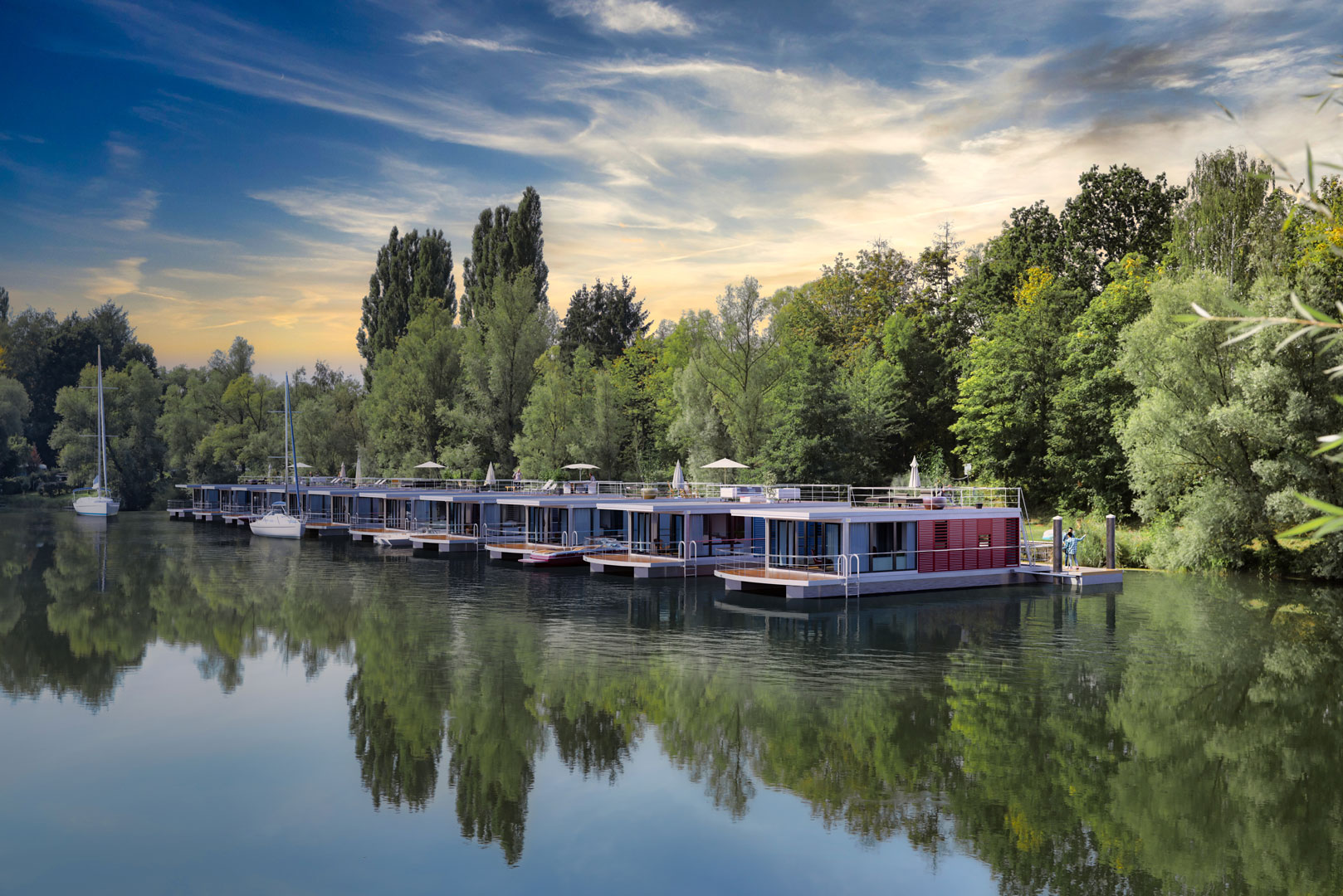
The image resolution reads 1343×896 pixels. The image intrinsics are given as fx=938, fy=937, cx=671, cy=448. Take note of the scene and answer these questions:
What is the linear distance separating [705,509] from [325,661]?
63.3 ft

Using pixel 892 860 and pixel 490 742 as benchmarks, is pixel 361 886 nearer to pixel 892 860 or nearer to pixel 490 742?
pixel 490 742

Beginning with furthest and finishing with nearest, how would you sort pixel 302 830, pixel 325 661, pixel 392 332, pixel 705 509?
pixel 392 332
pixel 705 509
pixel 325 661
pixel 302 830

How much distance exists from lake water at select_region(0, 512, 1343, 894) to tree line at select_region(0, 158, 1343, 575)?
8.89 meters

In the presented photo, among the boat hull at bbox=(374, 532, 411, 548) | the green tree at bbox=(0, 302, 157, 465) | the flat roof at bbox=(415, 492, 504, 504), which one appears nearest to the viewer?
the flat roof at bbox=(415, 492, 504, 504)

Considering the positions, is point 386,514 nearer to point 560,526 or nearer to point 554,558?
point 560,526

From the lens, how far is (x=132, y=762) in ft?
59.1

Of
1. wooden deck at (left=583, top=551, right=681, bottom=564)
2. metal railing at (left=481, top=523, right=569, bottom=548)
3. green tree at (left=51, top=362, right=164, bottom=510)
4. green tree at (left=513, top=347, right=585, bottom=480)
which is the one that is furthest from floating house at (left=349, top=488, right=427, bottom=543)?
green tree at (left=51, top=362, right=164, bottom=510)

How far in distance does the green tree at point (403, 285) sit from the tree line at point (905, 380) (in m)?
0.26

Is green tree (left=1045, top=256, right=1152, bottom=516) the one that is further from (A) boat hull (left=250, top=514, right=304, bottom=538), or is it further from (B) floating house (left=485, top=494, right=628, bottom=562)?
(A) boat hull (left=250, top=514, right=304, bottom=538)

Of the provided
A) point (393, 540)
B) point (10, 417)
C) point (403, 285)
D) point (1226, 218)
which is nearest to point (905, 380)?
point (1226, 218)

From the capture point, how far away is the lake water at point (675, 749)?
13.6 meters

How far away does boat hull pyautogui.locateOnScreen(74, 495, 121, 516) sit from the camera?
84000 mm

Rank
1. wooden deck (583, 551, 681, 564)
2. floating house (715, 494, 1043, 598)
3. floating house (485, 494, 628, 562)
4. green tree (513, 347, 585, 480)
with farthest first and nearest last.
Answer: green tree (513, 347, 585, 480) < floating house (485, 494, 628, 562) < wooden deck (583, 551, 681, 564) < floating house (715, 494, 1043, 598)

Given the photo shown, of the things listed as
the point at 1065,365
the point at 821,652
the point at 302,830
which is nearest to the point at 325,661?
the point at 302,830
